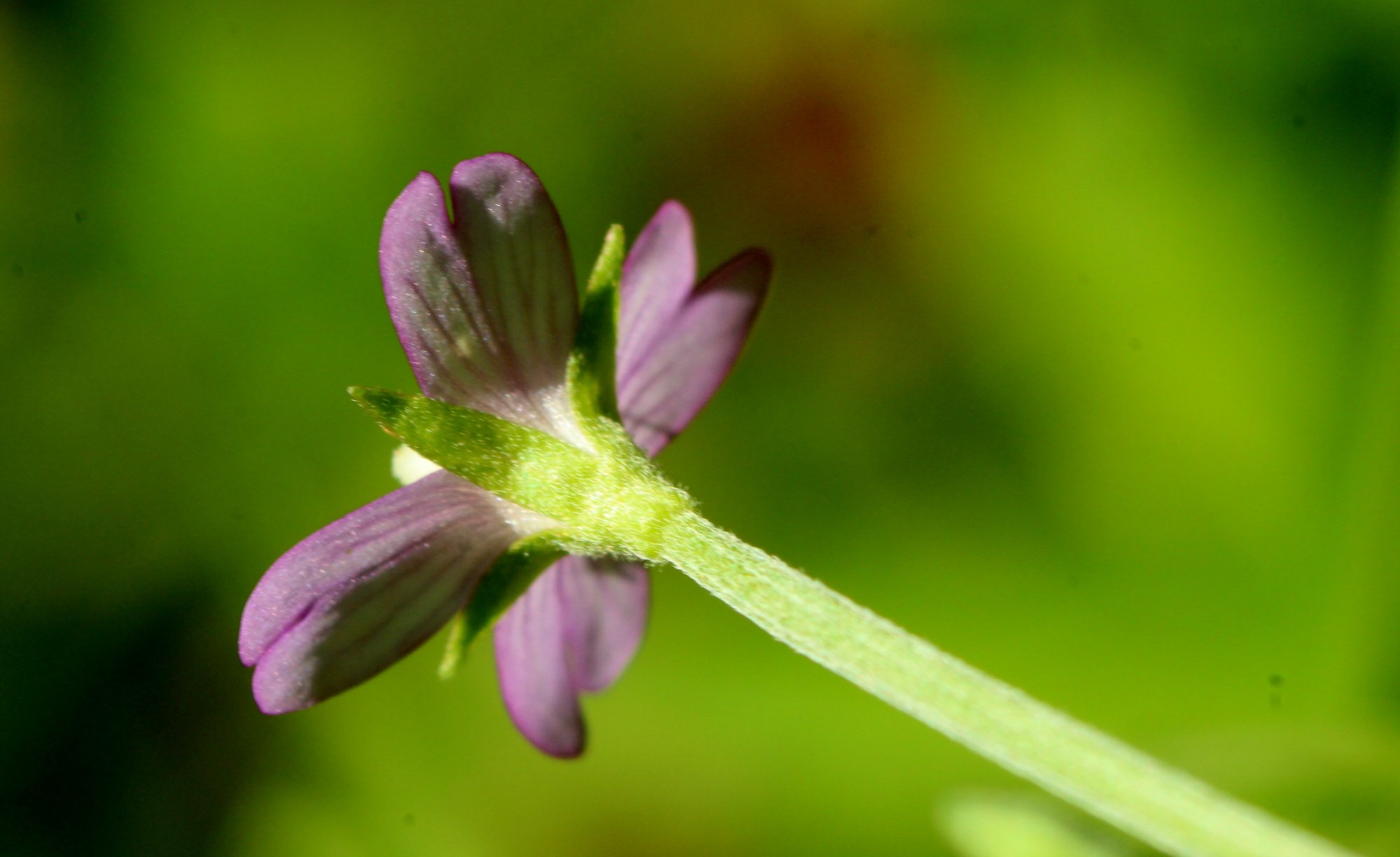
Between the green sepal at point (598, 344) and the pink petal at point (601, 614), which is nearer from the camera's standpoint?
the green sepal at point (598, 344)

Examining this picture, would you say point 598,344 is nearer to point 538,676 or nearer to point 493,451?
point 493,451

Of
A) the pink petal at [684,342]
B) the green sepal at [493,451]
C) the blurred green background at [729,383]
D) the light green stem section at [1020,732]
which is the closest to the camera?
the light green stem section at [1020,732]

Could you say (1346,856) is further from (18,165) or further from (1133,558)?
(18,165)

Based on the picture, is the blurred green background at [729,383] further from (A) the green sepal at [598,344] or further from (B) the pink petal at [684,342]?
(A) the green sepal at [598,344]

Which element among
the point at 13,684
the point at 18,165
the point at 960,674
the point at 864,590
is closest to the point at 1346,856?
the point at 960,674

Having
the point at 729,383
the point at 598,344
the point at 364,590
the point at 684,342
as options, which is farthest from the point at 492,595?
the point at 729,383

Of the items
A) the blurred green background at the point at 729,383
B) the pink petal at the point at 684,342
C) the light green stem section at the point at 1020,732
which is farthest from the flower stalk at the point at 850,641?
the blurred green background at the point at 729,383

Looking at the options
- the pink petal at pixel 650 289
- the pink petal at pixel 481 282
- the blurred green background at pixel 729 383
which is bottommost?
the blurred green background at pixel 729 383

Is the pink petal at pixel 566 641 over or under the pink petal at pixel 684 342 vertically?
under
